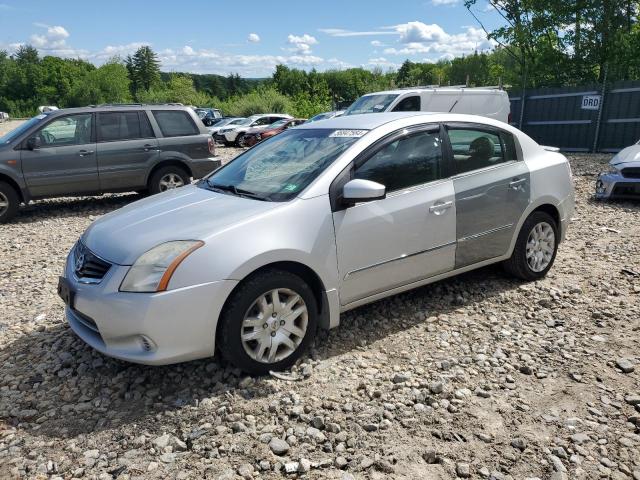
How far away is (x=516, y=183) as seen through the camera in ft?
14.8

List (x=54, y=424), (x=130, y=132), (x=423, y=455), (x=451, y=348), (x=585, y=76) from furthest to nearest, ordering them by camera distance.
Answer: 1. (x=585, y=76)
2. (x=130, y=132)
3. (x=451, y=348)
4. (x=54, y=424)
5. (x=423, y=455)

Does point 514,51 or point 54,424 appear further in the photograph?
point 514,51

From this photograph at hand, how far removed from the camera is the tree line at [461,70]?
1844cm

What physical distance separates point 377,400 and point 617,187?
7.13 m

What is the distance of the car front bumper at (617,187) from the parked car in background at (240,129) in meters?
17.7

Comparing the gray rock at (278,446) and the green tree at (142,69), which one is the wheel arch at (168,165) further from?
the green tree at (142,69)

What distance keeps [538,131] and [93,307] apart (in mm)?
17833

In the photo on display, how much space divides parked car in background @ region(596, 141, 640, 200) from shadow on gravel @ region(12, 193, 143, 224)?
334 inches

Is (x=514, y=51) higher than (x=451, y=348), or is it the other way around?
(x=514, y=51)

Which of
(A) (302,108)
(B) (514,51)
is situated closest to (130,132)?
(B) (514,51)

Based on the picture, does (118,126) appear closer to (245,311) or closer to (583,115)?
(245,311)

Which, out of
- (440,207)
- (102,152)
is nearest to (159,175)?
(102,152)

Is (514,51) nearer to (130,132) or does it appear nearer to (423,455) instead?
(130,132)

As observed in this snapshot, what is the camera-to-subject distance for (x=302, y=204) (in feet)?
11.3
